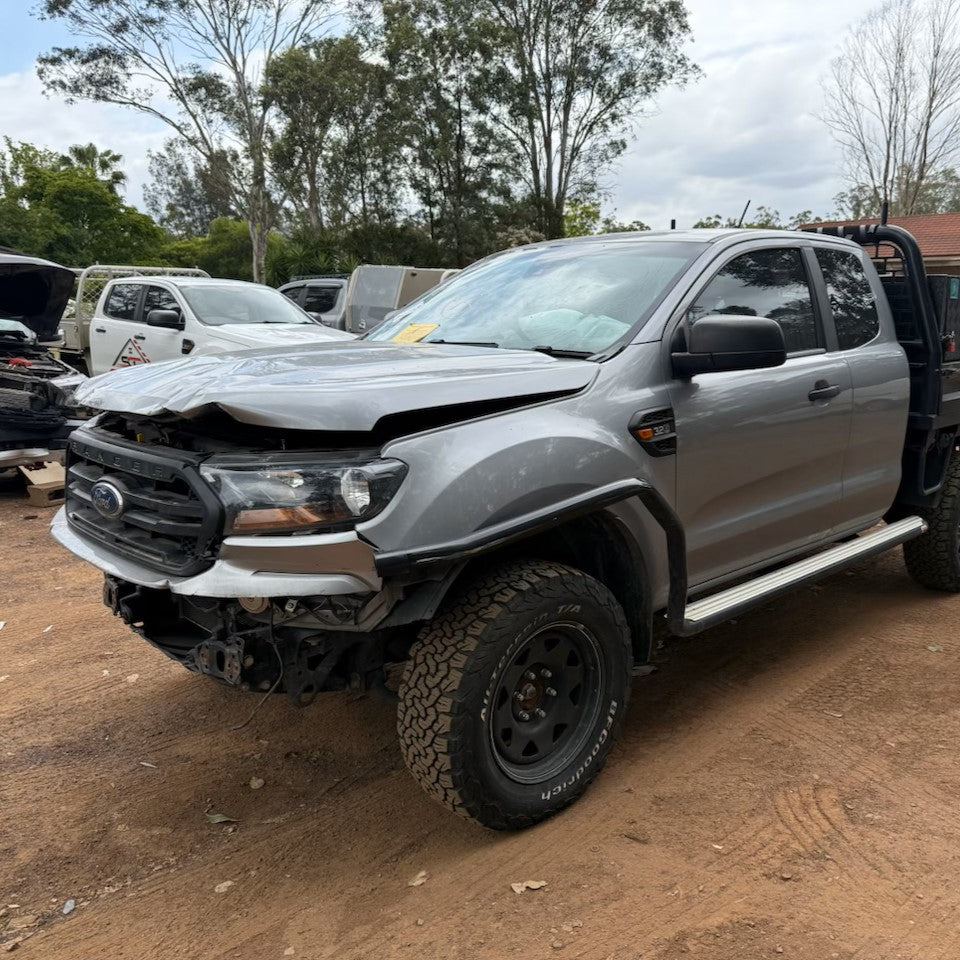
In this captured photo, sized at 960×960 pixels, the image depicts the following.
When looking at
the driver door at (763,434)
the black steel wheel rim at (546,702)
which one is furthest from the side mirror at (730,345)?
the black steel wheel rim at (546,702)

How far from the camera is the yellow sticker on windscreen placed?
358 centimetres

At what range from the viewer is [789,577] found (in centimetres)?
355

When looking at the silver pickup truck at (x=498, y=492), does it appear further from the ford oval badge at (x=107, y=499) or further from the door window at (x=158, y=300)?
the door window at (x=158, y=300)

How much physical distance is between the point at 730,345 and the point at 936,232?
94.4 feet

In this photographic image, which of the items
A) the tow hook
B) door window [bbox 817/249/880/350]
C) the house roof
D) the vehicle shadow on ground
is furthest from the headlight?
the house roof

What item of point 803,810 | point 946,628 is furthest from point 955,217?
point 803,810

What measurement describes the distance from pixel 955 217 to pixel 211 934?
31882 millimetres

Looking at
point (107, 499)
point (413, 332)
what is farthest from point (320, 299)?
point (107, 499)

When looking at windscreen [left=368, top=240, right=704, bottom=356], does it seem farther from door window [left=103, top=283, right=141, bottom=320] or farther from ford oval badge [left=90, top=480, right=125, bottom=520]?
door window [left=103, top=283, right=141, bottom=320]

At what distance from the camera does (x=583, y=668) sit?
2834 millimetres

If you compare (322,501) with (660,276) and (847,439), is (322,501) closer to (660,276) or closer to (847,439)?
(660,276)

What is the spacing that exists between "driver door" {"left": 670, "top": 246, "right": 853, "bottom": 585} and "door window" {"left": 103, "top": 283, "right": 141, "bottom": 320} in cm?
862

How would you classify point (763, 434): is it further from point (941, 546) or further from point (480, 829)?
point (941, 546)

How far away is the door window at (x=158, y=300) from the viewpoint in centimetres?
972
